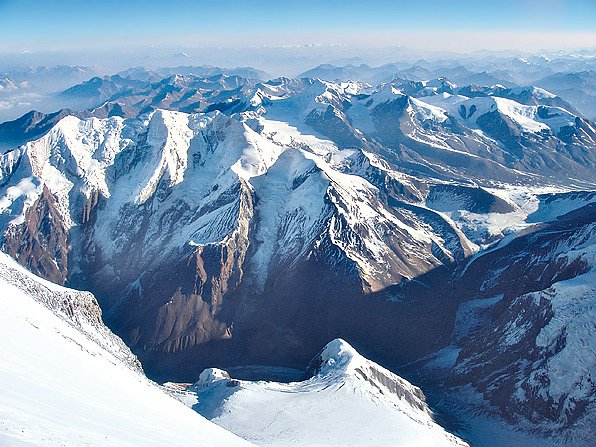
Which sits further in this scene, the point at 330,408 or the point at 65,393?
the point at 330,408

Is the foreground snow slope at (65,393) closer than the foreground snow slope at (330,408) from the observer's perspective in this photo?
Yes

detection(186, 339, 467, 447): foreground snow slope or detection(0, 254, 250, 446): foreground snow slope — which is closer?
detection(0, 254, 250, 446): foreground snow slope

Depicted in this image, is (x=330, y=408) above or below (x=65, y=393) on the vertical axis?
below

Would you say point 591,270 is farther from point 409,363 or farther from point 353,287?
point 353,287

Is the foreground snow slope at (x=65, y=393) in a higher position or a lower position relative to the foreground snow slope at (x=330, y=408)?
higher

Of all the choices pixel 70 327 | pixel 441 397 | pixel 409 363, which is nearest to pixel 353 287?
pixel 409 363

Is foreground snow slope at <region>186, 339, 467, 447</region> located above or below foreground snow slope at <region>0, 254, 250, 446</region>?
below
